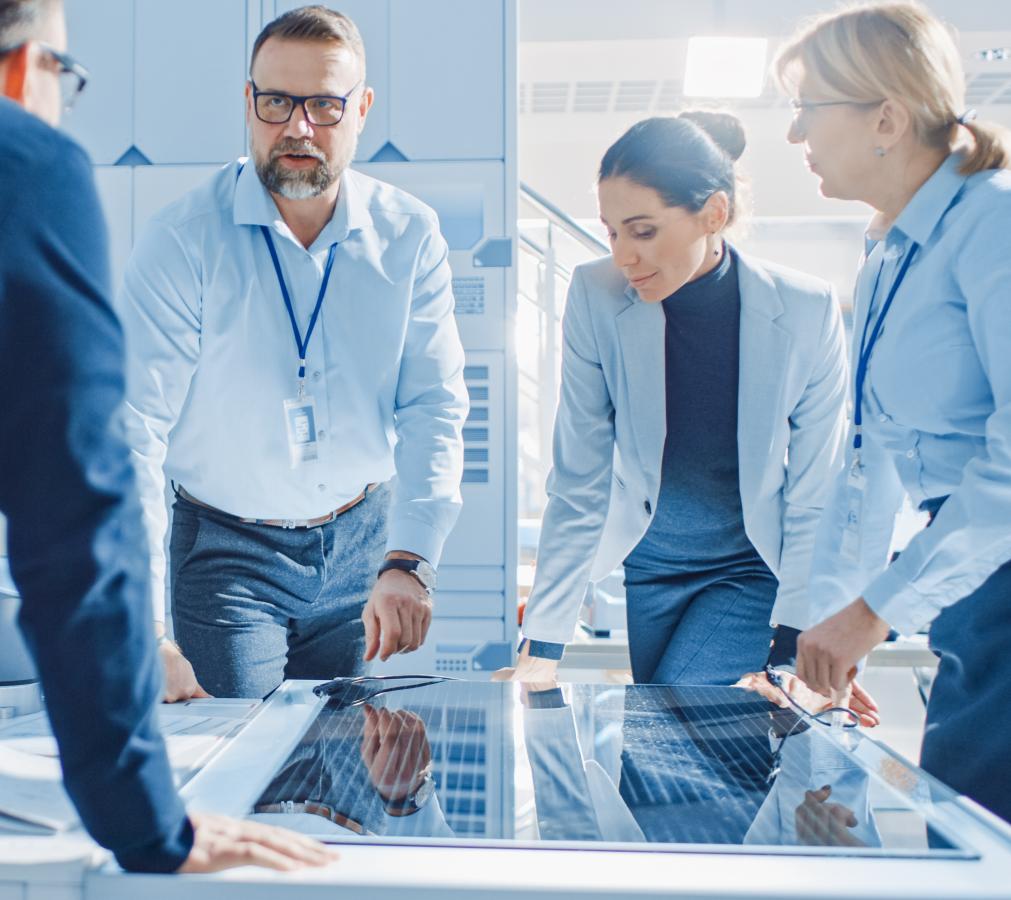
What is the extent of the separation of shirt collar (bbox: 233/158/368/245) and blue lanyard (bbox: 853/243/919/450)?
0.83m

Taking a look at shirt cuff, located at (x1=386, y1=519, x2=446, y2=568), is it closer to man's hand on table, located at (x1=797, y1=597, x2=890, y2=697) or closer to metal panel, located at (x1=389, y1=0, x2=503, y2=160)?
man's hand on table, located at (x1=797, y1=597, x2=890, y2=697)

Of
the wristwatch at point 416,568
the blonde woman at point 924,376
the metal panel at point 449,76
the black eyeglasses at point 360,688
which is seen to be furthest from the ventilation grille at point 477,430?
the black eyeglasses at point 360,688

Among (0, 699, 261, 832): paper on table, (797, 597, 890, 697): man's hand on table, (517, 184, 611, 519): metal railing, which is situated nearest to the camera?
(0, 699, 261, 832): paper on table

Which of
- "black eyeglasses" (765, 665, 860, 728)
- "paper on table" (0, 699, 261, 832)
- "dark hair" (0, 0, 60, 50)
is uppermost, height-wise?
"dark hair" (0, 0, 60, 50)

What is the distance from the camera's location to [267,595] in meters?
1.55

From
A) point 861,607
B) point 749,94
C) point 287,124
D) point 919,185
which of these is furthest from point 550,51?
point 861,607

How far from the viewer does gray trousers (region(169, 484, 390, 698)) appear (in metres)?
1.48

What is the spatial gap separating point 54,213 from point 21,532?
0.17 m

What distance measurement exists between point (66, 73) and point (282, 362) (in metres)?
0.94

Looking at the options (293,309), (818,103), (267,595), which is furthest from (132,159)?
(818,103)

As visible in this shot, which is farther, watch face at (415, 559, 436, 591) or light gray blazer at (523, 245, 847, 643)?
light gray blazer at (523, 245, 847, 643)

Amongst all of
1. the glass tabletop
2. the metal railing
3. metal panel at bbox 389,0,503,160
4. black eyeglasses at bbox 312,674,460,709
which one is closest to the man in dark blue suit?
the glass tabletop

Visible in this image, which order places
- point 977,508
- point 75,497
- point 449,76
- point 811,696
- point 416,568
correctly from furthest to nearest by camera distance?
point 449,76 → point 416,568 → point 811,696 → point 977,508 → point 75,497

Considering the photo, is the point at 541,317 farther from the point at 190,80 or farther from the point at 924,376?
the point at 924,376
